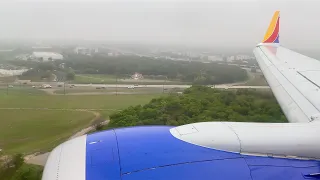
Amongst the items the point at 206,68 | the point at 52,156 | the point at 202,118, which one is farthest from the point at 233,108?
the point at 206,68

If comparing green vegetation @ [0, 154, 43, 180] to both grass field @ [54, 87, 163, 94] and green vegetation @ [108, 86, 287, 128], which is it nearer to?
green vegetation @ [108, 86, 287, 128]

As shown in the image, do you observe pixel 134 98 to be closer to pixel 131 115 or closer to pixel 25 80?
pixel 131 115

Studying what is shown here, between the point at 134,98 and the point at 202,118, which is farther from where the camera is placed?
the point at 134,98

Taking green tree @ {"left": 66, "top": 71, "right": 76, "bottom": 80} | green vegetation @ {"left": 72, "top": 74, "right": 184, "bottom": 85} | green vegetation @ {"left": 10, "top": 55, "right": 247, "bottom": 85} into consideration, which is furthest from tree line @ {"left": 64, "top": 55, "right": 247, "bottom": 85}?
green tree @ {"left": 66, "top": 71, "right": 76, "bottom": 80}

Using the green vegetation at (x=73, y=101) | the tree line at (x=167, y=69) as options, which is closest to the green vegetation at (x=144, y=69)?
the tree line at (x=167, y=69)

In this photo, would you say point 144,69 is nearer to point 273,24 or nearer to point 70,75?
point 70,75

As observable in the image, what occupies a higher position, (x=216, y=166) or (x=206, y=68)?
(x=216, y=166)
